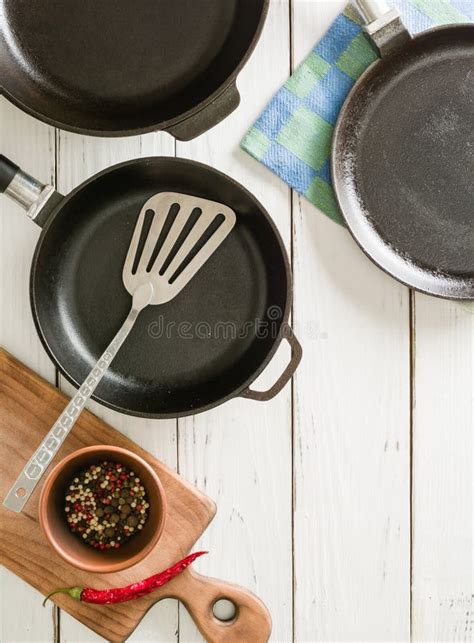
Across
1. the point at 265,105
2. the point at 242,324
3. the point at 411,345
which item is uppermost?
the point at 265,105

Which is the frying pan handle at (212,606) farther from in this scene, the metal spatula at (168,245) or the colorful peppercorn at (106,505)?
the metal spatula at (168,245)

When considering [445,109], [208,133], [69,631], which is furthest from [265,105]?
[69,631]

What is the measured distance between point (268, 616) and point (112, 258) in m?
0.46

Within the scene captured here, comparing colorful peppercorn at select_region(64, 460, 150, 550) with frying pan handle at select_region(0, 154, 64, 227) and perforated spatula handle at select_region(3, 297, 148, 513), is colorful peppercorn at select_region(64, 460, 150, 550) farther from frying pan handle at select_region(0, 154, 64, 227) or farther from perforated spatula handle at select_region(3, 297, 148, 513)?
frying pan handle at select_region(0, 154, 64, 227)

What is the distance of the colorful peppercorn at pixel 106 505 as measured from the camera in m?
0.80

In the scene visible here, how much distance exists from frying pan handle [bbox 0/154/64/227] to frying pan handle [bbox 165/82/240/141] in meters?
0.15

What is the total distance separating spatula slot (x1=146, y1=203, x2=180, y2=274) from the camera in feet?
2.76

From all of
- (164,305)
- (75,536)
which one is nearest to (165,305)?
(164,305)

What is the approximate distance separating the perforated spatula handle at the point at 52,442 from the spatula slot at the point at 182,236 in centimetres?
12

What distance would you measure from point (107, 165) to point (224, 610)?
21.8 inches

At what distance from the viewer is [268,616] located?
84 cm

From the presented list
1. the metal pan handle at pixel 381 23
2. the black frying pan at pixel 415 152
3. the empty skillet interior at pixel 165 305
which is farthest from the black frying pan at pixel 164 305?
the metal pan handle at pixel 381 23

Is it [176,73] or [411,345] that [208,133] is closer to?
[176,73]

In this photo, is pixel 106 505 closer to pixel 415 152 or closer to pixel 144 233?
pixel 144 233
